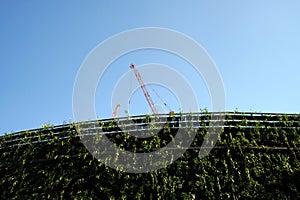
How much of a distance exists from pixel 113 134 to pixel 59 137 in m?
1.92

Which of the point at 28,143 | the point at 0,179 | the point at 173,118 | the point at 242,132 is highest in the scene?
the point at 28,143

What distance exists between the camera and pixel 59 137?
806 centimetres

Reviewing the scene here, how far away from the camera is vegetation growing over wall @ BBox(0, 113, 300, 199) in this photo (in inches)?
267

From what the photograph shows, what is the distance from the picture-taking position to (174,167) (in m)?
7.12

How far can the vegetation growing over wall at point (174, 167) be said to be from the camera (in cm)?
677

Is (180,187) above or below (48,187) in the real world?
below

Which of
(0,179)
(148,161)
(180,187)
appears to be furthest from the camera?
(0,179)

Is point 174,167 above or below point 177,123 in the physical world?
below

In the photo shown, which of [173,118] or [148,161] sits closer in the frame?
[148,161]

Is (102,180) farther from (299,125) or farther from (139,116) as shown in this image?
(299,125)

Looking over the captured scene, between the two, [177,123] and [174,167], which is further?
[177,123]

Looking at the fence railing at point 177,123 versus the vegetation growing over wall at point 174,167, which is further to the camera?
the fence railing at point 177,123

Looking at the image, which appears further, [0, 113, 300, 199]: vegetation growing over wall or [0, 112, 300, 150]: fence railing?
[0, 112, 300, 150]: fence railing

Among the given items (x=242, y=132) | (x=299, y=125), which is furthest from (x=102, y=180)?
(x=299, y=125)
